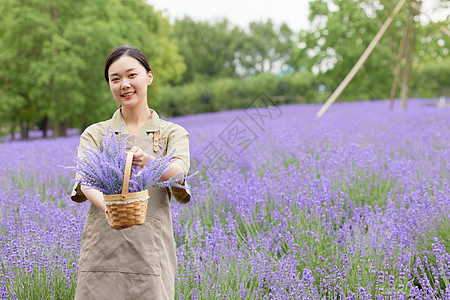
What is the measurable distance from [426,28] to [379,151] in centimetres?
884

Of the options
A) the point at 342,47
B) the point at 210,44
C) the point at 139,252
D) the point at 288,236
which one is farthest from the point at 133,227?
the point at 210,44

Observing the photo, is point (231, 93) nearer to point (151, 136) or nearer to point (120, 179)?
point (151, 136)

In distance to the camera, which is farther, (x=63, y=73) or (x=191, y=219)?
(x=63, y=73)

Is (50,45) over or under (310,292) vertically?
over

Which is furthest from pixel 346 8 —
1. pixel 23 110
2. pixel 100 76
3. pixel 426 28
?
pixel 23 110

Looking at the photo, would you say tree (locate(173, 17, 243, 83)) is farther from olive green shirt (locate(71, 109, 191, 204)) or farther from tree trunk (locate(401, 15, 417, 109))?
olive green shirt (locate(71, 109, 191, 204))

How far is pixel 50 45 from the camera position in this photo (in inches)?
549

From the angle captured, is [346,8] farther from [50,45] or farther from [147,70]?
[147,70]

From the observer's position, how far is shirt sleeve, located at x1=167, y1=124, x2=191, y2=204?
5.15ft

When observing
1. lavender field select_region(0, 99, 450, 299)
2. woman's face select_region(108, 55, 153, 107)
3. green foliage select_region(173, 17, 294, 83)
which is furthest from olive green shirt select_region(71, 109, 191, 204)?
green foliage select_region(173, 17, 294, 83)

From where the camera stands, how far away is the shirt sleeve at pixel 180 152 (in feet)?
5.15

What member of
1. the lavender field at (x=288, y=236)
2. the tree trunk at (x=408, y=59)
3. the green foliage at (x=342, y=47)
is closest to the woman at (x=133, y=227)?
the lavender field at (x=288, y=236)

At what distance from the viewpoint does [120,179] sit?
130 centimetres

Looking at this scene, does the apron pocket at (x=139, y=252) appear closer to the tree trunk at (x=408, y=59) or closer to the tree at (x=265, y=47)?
the tree trunk at (x=408, y=59)
